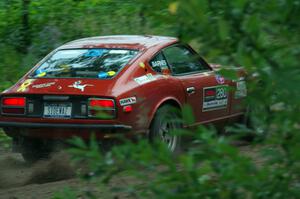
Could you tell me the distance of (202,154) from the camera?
278 cm

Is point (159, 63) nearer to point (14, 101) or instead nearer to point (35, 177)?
point (14, 101)

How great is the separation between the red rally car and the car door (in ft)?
0.04

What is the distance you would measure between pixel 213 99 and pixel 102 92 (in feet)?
6.80

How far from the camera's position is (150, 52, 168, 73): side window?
8.46 m

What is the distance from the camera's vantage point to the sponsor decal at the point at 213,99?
8.98 meters

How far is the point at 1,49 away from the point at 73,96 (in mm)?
6935

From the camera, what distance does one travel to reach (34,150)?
28.1ft

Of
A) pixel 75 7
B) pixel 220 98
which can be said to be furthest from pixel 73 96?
pixel 75 7

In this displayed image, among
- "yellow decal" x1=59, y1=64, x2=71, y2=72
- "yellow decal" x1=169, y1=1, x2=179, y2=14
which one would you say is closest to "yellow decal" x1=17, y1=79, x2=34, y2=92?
"yellow decal" x1=59, y1=64, x2=71, y2=72

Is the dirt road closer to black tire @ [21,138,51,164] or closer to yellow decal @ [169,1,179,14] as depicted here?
black tire @ [21,138,51,164]

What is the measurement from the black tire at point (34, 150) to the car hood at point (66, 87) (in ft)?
2.27

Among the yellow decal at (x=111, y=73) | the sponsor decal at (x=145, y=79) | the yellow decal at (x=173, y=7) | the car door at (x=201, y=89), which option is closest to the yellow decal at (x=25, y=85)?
the yellow decal at (x=111, y=73)

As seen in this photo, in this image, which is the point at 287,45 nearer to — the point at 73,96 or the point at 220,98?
the point at 73,96

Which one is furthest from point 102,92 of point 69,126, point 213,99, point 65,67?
point 213,99
